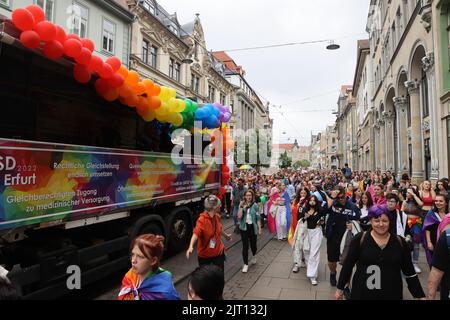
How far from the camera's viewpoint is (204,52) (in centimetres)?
3269

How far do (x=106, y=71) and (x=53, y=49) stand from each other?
0.86 meters

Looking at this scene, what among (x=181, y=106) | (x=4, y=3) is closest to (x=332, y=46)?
(x=181, y=106)

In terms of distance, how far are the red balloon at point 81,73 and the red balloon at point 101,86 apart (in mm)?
337

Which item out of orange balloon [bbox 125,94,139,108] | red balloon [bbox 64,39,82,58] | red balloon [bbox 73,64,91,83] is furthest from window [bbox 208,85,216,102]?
red balloon [bbox 64,39,82,58]

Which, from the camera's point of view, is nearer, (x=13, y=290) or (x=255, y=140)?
(x=13, y=290)

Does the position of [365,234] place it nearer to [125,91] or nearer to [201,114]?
[125,91]

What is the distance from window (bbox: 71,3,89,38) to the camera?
16.3 m

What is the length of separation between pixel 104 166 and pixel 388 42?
Result: 23.6 metres

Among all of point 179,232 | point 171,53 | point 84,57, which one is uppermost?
point 171,53

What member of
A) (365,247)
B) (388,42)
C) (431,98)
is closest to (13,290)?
(365,247)

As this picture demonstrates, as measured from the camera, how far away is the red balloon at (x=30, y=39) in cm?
357

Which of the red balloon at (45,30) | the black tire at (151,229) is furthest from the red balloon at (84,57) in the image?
the black tire at (151,229)

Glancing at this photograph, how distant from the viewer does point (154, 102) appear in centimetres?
584

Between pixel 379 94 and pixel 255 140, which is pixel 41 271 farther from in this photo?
pixel 255 140
